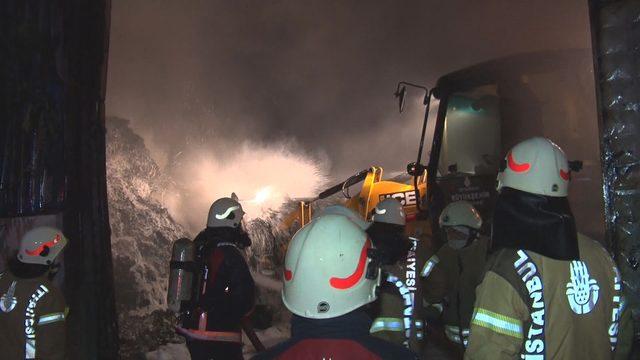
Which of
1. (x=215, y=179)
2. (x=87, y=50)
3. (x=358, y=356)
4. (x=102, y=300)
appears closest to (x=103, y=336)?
(x=102, y=300)

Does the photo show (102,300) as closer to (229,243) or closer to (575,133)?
(229,243)

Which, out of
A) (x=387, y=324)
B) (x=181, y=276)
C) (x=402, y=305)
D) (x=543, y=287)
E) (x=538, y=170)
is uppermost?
(x=538, y=170)

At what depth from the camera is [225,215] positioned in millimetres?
4148

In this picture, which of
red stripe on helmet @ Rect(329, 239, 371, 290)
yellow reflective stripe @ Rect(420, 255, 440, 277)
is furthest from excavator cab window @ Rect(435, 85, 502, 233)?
red stripe on helmet @ Rect(329, 239, 371, 290)

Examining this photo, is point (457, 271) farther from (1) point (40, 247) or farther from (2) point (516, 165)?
(1) point (40, 247)

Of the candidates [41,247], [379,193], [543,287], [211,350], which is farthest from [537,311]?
[379,193]

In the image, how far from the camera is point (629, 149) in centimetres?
298

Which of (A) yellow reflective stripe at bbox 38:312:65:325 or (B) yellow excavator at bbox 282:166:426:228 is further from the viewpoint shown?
(B) yellow excavator at bbox 282:166:426:228

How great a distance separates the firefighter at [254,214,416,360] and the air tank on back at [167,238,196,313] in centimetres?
235

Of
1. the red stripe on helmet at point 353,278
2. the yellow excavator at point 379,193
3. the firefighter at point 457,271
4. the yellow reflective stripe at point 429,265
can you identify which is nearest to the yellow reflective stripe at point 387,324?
the firefighter at point 457,271

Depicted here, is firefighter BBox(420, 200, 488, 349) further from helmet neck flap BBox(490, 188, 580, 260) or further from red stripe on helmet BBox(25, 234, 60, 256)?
red stripe on helmet BBox(25, 234, 60, 256)

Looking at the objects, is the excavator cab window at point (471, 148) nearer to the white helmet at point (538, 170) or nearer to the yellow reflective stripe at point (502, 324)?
the white helmet at point (538, 170)

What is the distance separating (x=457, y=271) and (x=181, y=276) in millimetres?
2267

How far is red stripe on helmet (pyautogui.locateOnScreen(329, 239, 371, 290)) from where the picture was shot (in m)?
1.68
